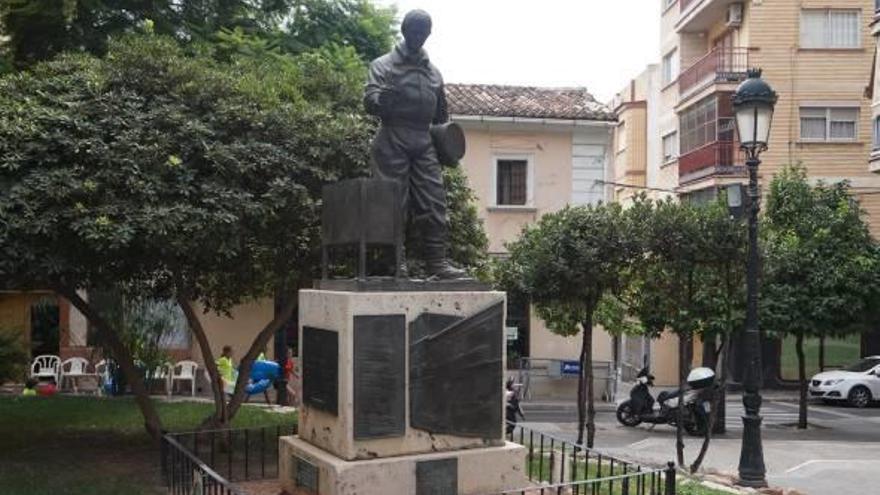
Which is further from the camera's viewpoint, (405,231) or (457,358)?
(405,231)

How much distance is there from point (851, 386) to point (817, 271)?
7389 mm

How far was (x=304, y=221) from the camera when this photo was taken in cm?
1079

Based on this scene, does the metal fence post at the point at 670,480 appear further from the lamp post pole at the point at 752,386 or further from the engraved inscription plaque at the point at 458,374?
the lamp post pole at the point at 752,386

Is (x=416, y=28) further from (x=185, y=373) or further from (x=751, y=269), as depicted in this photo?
(x=185, y=373)

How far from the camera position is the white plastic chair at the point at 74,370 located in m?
22.4

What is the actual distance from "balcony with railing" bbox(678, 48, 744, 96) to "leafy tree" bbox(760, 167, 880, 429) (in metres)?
8.02

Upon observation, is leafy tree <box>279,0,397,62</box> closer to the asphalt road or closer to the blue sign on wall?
the asphalt road

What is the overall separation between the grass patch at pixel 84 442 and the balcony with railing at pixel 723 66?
18865 mm

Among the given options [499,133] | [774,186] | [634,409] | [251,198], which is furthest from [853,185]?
[251,198]

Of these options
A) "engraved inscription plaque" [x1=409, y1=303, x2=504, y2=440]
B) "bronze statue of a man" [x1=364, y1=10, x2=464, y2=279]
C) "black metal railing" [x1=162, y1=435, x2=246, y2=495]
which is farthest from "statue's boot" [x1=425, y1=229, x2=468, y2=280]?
"black metal railing" [x1=162, y1=435, x2=246, y2=495]

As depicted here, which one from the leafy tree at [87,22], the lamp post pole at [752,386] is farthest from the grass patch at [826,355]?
the leafy tree at [87,22]

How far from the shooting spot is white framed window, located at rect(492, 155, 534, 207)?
26.4m

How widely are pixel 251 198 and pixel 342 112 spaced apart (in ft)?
7.45

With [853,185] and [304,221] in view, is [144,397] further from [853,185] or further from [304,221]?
[853,185]
